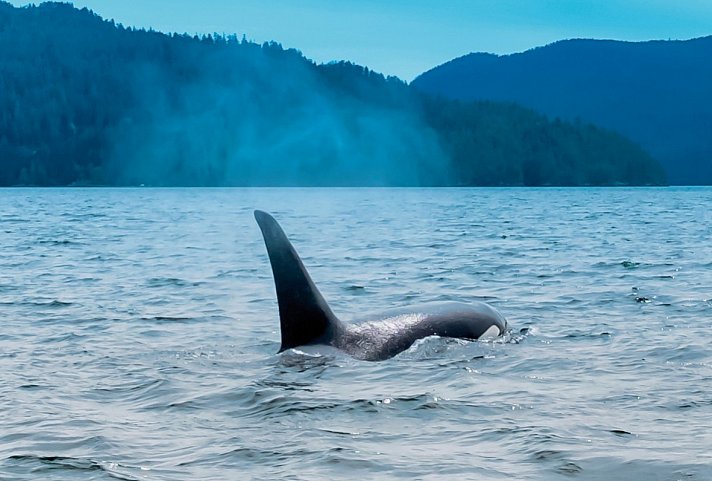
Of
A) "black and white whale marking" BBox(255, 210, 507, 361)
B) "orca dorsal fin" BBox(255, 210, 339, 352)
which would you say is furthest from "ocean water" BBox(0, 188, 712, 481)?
"orca dorsal fin" BBox(255, 210, 339, 352)

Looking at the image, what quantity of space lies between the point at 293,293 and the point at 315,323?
1.54 feet

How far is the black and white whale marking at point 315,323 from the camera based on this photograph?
11.3 m

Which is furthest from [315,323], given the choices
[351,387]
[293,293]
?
[351,387]

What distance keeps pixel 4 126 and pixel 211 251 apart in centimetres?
17830

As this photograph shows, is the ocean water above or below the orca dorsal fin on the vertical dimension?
below

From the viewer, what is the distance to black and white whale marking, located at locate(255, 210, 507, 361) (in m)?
11.3

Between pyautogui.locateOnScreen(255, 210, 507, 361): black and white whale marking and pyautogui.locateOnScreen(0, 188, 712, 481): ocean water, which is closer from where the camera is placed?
pyautogui.locateOnScreen(0, 188, 712, 481): ocean water

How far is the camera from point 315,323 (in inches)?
452

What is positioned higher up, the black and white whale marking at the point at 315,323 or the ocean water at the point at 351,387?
the black and white whale marking at the point at 315,323

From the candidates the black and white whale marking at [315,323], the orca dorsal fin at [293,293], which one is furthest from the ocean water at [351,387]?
the orca dorsal fin at [293,293]

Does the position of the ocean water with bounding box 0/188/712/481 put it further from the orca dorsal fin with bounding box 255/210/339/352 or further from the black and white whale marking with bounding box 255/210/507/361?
the orca dorsal fin with bounding box 255/210/339/352

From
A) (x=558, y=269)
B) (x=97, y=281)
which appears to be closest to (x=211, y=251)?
(x=97, y=281)

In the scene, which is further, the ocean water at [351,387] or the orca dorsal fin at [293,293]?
the orca dorsal fin at [293,293]

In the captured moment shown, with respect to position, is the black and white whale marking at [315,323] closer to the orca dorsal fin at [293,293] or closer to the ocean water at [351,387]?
the orca dorsal fin at [293,293]
